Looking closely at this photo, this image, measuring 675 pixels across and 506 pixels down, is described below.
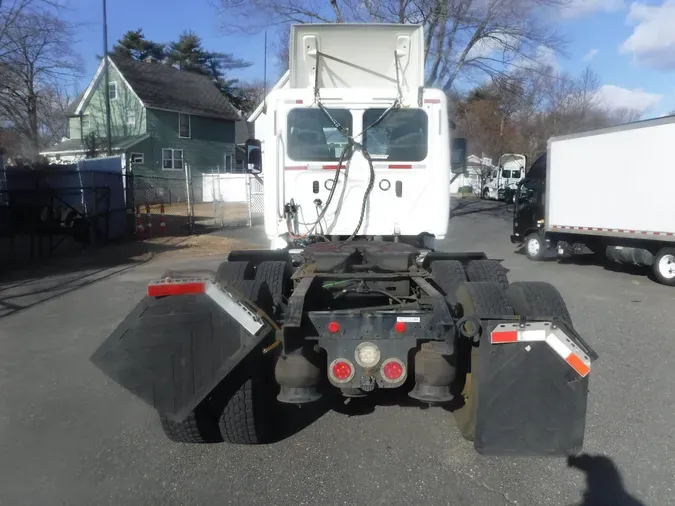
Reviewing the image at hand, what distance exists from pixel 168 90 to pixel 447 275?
39515 millimetres

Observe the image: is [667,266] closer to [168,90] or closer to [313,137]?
[313,137]

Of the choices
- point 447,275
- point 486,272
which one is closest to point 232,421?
point 447,275

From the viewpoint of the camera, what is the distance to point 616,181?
43.7 ft

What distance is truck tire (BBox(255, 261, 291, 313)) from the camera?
5403 mm

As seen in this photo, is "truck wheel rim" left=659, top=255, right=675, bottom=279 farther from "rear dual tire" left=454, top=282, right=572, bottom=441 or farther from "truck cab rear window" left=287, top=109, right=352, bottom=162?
"rear dual tire" left=454, top=282, right=572, bottom=441

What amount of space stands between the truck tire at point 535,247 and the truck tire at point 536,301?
1229cm

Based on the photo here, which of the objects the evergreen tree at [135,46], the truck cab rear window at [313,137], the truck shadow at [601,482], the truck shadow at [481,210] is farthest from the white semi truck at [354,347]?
the evergreen tree at [135,46]

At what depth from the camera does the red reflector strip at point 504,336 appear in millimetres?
3564

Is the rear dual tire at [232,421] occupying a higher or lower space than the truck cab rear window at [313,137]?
lower

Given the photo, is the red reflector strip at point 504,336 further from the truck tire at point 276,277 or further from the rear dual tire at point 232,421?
the truck tire at point 276,277

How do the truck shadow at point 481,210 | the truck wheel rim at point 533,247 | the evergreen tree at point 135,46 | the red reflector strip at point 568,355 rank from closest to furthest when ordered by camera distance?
the red reflector strip at point 568,355, the truck wheel rim at point 533,247, the truck shadow at point 481,210, the evergreen tree at point 135,46

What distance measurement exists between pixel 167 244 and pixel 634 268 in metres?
12.3

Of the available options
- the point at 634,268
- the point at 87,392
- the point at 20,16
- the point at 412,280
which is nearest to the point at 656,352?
the point at 412,280

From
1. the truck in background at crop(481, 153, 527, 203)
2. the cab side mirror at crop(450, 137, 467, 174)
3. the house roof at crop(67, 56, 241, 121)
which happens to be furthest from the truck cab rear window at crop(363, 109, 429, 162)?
the truck in background at crop(481, 153, 527, 203)
